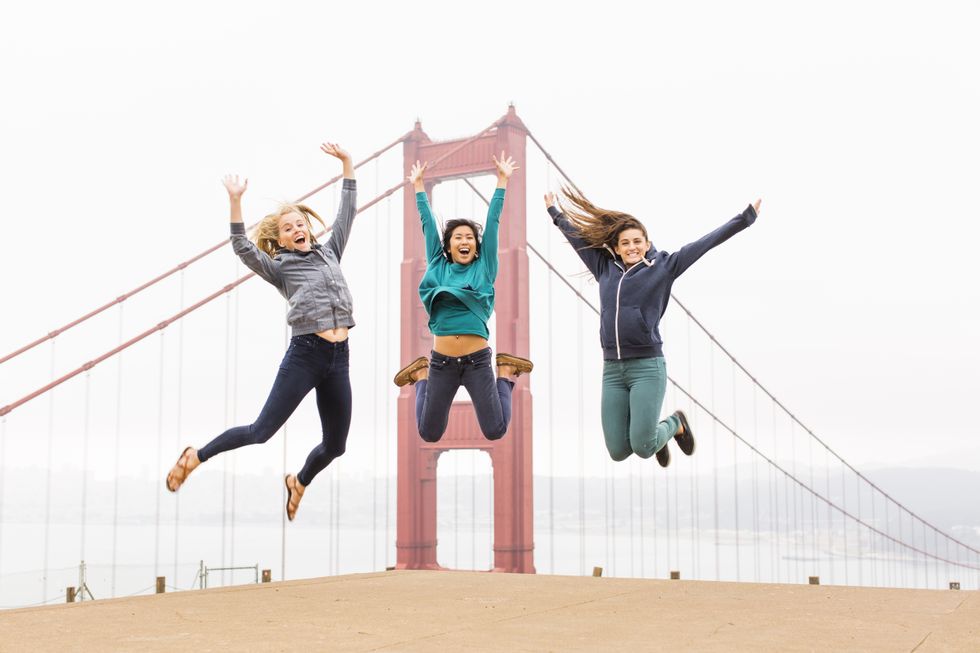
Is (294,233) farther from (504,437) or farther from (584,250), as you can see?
(504,437)

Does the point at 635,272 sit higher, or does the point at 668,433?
the point at 635,272

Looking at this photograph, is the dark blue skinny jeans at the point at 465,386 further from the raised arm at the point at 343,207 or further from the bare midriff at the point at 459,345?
the raised arm at the point at 343,207

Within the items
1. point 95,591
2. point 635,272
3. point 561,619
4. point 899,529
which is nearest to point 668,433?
point 635,272

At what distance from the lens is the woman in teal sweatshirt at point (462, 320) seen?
20.0 ft

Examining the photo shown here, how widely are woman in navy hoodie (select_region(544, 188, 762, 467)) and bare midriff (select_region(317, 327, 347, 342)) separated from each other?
157 centimetres

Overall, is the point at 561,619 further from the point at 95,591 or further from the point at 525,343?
the point at 525,343

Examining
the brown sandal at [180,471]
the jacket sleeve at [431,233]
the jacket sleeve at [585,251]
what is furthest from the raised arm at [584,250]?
the brown sandal at [180,471]

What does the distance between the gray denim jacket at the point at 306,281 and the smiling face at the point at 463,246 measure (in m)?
0.65

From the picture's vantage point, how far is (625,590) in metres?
7.21

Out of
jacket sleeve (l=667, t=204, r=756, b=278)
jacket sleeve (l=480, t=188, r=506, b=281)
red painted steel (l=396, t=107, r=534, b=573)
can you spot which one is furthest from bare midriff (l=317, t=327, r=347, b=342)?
red painted steel (l=396, t=107, r=534, b=573)

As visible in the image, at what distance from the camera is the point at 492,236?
6137 mm

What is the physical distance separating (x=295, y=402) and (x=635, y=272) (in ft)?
6.94

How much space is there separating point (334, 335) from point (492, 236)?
3.42 ft

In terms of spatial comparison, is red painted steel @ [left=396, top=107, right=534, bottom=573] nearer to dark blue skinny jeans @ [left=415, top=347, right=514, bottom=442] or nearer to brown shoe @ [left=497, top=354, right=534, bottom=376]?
brown shoe @ [left=497, top=354, right=534, bottom=376]
